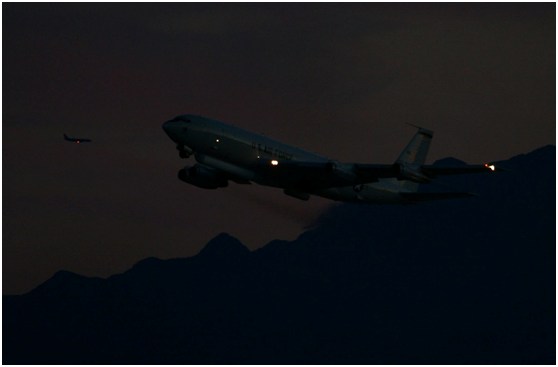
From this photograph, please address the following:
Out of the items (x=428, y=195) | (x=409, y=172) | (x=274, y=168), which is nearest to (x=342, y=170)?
(x=409, y=172)

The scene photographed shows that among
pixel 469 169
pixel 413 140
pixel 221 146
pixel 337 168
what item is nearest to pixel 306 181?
pixel 337 168

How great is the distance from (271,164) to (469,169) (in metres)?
16.4

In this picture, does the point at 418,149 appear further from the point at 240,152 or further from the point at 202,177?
the point at 240,152

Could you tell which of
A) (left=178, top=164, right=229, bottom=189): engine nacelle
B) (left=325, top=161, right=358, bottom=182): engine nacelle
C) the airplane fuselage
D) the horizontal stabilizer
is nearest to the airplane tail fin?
the horizontal stabilizer

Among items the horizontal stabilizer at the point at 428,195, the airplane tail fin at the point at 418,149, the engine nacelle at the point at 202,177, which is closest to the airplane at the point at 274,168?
the engine nacelle at the point at 202,177

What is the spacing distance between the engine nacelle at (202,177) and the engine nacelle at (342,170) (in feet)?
35.3

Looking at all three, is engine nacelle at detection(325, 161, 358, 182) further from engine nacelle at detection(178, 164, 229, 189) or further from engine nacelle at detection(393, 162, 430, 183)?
engine nacelle at detection(178, 164, 229, 189)

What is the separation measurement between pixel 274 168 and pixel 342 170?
5853 millimetres

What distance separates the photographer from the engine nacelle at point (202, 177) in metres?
77.2

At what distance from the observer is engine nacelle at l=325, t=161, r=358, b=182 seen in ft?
238

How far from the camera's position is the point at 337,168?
238ft

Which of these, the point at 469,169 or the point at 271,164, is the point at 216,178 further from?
the point at 469,169

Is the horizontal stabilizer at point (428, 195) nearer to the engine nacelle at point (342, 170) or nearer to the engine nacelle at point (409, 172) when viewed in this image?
the engine nacelle at point (409, 172)

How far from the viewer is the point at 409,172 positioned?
71688 mm
